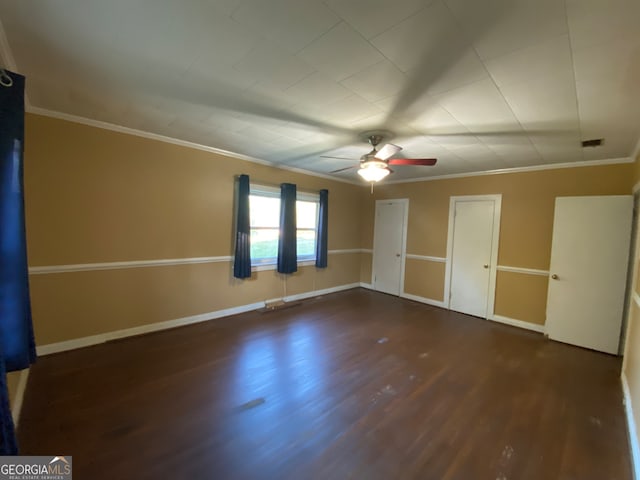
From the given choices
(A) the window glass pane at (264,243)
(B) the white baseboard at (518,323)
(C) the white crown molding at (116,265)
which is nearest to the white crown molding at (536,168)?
(B) the white baseboard at (518,323)

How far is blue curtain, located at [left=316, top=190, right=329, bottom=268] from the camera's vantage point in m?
5.15

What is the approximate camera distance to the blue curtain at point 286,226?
4477mm

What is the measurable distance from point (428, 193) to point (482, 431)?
13.0 ft

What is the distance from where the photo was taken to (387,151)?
8.10 ft

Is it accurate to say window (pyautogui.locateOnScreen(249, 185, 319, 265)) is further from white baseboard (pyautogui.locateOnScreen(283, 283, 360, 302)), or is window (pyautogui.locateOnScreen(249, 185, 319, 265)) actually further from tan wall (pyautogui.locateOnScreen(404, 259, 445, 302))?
tan wall (pyautogui.locateOnScreen(404, 259, 445, 302))

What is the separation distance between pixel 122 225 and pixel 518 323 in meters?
5.63

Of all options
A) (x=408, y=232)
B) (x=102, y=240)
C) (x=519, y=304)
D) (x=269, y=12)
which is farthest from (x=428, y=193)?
(x=102, y=240)

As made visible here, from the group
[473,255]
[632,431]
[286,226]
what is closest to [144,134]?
[286,226]

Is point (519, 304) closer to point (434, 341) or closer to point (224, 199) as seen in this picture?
point (434, 341)

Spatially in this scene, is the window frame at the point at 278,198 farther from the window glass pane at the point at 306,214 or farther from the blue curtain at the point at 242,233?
the blue curtain at the point at 242,233

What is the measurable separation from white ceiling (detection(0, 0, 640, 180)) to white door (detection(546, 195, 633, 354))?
824 millimetres

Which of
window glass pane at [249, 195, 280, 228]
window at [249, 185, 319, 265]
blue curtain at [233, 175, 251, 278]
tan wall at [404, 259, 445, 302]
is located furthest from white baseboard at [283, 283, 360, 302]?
window glass pane at [249, 195, 280, 228]

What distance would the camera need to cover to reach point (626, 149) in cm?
293

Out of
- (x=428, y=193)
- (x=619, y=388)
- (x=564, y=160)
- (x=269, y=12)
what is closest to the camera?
(x=269, y=12)
